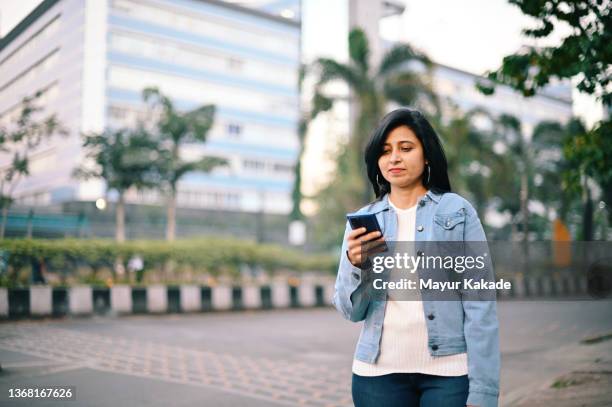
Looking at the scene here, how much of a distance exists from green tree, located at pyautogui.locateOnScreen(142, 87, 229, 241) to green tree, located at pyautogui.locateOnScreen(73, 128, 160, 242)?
0.39 m

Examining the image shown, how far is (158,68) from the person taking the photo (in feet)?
120

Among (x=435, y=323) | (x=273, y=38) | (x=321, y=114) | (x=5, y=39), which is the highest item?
(x=273, y=38)

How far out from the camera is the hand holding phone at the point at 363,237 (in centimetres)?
212

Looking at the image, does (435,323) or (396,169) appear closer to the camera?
(435,323)

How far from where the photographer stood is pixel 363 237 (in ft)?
6.97

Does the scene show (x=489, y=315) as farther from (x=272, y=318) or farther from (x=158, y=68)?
(x=158, y=68)

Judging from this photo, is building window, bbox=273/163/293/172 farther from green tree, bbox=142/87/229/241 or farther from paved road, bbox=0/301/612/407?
paved road, bbox=0/301/612/407

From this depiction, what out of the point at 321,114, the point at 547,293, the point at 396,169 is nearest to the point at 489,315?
the point at 396,169

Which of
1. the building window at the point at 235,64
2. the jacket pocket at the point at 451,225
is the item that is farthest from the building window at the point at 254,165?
the jacket pocket at the point at 451,225

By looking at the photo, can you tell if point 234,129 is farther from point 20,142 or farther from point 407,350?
point 407,350

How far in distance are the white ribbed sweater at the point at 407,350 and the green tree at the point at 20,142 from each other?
5.56m

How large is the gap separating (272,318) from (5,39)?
7.89 m

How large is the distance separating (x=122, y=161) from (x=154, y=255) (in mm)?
4128

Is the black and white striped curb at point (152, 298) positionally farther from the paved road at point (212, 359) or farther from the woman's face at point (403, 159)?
the woman's face at point (403, 159)
